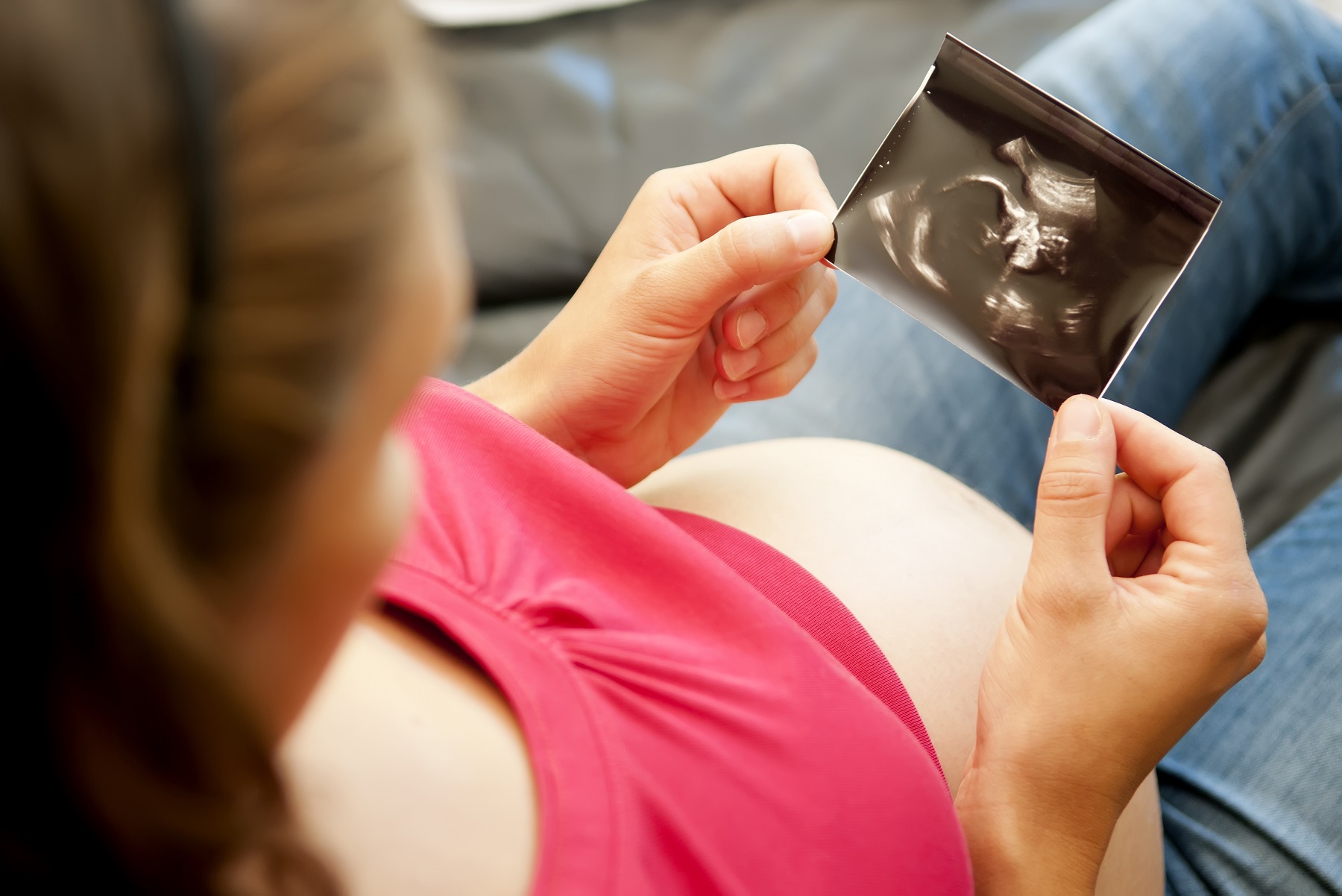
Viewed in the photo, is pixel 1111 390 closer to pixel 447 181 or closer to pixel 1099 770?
pixel 1099 770

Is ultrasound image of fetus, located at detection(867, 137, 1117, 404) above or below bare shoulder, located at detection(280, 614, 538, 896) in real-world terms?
above

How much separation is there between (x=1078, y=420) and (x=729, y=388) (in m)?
0.28

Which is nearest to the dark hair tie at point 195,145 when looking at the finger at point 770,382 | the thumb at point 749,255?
the thumb at point 749,255

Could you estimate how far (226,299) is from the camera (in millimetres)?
255

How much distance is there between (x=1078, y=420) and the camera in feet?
2.08

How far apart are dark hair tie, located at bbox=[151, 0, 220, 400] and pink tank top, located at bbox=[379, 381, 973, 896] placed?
29cm

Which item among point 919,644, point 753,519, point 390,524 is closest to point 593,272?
point 753,519

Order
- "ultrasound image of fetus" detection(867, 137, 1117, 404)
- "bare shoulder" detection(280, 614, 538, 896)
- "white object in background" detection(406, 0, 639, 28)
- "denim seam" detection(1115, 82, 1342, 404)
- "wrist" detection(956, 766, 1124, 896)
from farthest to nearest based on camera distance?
"white object in background" detection(406, 0, 639, 28)
"denim seam" detection(1115, 82, 1342, 404)
"ultrasound image of fetus" detection(867, 137, 1117, 404)
"wrist" detection(956, 766, 1124, 896)
"bare shoulder" detection(280, 614, 538, 896)

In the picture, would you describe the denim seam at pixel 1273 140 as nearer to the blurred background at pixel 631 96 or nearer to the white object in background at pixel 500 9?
the blurred background at pixel 631 96

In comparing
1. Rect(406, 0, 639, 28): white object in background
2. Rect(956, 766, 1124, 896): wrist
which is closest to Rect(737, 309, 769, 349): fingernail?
Rect(956, 766, 1124, 896): wrist

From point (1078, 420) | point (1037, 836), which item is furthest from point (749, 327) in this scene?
point (1037, 836)

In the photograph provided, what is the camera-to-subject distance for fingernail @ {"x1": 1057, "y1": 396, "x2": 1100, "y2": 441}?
628 millimetres

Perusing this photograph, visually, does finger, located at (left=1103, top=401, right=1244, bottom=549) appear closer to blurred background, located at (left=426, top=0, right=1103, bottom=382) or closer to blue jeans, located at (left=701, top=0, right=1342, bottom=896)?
blue jeans, located at (left=701, top=0, right=1342, bottom=896)

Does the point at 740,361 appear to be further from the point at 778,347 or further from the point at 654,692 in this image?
the point at 654,692
